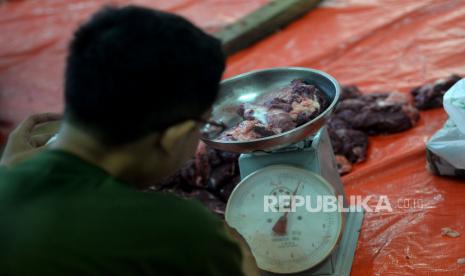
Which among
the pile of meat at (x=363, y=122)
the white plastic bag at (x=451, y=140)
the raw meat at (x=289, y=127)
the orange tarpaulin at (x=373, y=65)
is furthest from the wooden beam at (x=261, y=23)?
the white plastic bag at (x=451, y=140)

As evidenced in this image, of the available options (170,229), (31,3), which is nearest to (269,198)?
(170,229)

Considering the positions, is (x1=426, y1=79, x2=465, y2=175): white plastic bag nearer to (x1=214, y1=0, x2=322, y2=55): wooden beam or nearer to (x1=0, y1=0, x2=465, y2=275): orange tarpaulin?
(x1=0, y1=0, x2=465, y2=275): orange tarpaulin

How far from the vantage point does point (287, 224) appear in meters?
1.97

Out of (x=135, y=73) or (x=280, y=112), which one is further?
(x=280, y=112)

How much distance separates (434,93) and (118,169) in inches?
85.3

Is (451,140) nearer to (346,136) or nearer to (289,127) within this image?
(346,136)

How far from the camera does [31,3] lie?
6488mm

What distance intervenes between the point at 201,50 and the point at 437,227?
146 cm

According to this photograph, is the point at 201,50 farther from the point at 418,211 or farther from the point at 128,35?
the point at 418,211

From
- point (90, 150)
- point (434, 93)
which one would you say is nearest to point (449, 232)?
point (434, 93)

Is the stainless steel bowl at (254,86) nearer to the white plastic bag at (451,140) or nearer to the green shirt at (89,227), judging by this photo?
the white plastic bag at (451,140)

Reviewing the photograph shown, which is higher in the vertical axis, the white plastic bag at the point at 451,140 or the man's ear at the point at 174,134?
the man's ear at the point at 174,134

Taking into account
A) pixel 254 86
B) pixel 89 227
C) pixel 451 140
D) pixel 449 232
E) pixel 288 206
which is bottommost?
pixel 449 232

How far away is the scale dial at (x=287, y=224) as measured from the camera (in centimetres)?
195
